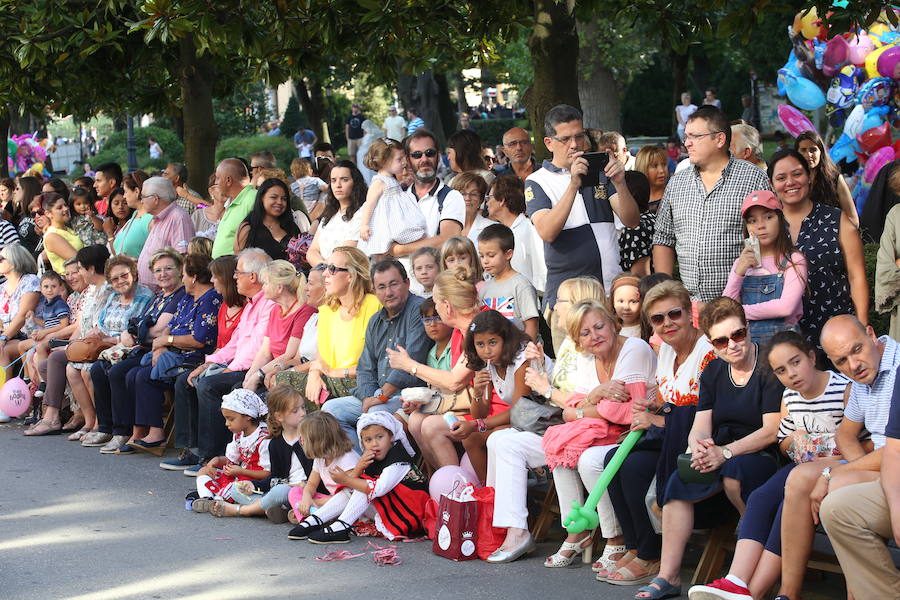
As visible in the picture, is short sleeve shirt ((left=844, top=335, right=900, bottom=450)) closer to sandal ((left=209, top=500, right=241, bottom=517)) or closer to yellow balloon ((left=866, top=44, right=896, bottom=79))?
sandal ((left=209, top=500, right=241, bottom=517))

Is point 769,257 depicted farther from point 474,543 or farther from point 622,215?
point 474,543

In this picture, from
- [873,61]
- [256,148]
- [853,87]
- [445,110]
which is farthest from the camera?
[256,148]

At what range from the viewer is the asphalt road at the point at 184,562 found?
654 cm

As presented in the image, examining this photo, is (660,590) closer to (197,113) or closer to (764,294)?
(764,294)

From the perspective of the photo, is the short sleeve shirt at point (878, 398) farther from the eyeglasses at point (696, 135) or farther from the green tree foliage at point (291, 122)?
the green tree foliage at point (291, 122)

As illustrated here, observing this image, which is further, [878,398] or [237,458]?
[237,458]

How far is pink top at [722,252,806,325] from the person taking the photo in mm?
6996

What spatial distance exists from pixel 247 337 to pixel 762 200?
435cm

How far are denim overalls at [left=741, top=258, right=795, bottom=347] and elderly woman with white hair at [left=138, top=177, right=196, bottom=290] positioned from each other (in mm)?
6572

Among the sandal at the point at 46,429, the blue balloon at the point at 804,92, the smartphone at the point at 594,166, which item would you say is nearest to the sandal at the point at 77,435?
the sandal at the point at 46,429

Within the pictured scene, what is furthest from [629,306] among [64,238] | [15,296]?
[64,238]

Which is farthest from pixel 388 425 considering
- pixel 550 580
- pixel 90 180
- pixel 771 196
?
pixel 90 180

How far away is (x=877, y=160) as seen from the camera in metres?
12.6

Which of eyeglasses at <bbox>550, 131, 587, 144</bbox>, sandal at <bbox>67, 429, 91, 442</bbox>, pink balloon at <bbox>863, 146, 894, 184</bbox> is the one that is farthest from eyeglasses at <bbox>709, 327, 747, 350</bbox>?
pink balloon at <bbox>863, 146, 894, 184</bbox>
